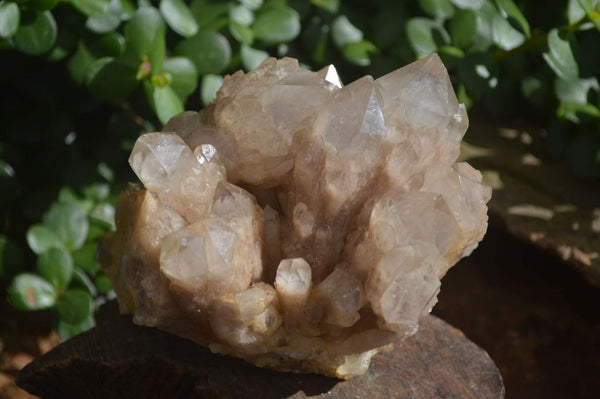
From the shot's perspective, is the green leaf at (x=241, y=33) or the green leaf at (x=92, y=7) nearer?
the green leaf at (x=92, y=7)

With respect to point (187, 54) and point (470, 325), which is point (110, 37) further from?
point (470, 325)

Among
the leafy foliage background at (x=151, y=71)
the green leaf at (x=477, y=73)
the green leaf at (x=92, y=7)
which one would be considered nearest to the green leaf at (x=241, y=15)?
the leafy foliage background at (x=151, y=71)

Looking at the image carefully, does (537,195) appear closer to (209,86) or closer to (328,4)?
(328,4)

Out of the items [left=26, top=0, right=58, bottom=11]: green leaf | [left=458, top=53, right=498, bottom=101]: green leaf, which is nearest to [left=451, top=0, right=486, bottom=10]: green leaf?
[left=458, top=53, right=498, bottom=101]: green leaf

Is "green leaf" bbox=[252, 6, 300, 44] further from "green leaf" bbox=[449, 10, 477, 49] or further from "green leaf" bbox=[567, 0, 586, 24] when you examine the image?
"green leaf" bbox=[567, 0, 586, 24]

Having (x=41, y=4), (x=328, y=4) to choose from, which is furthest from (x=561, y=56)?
(x=41, y=4)

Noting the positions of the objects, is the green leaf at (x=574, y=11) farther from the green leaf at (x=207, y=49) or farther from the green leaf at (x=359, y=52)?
the green leaf at (x=207, y=49)
